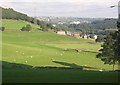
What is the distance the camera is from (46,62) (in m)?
57.7

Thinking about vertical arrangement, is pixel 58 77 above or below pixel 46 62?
above

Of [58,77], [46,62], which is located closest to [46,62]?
[46,62]

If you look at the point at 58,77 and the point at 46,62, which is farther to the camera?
the point at 46,62

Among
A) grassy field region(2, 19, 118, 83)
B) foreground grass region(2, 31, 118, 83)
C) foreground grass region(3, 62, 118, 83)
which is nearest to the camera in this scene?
foreground grass region(3, 62, 118, 83)

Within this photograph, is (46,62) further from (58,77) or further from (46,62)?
(58,77)

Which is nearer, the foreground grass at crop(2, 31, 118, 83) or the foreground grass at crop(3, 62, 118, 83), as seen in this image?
the foreground grass at crop(3, 62, 118, 83)

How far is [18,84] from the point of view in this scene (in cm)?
1639

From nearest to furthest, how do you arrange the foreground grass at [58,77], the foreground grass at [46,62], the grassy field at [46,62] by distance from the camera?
1. the foreground grass at [58,77]
2. the foreground grass at [46,62]
3. the grassy field at [46,62]

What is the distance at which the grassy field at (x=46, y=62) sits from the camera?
1986cm

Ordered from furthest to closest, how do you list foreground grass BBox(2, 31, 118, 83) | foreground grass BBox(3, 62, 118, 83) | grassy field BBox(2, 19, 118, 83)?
grassy field BBox(2, 19, 118, 83)
foreground grass BBox(2, 31, 118, 83)
foreground grass BBox(3, 62, 118, 83)

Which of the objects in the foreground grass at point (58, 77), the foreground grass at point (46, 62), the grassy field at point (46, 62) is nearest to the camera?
the foreground grass at point (58, 77)

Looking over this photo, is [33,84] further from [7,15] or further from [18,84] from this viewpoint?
[7,15]

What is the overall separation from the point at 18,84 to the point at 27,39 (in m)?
101

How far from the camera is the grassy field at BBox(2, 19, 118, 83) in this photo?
19.9 metres
